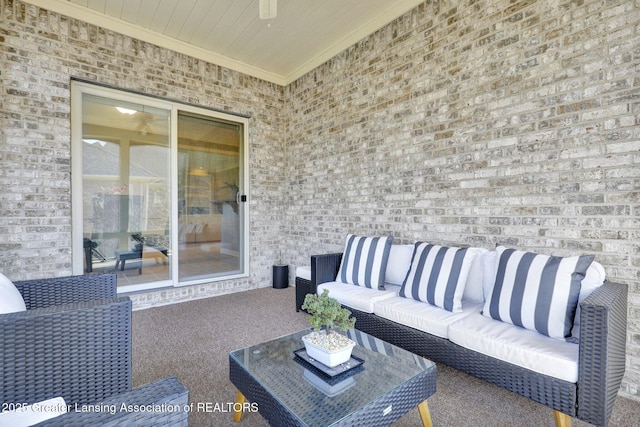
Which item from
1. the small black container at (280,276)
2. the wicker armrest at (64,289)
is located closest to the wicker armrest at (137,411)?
the wicker armrest at (64,289)

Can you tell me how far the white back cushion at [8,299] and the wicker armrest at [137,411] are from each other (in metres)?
0.86

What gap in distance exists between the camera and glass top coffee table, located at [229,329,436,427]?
4.24 ft

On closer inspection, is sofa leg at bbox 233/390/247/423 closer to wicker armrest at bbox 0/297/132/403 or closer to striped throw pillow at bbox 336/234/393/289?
wicker armrest at bbox 0/297/132/403

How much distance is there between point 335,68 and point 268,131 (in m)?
1.43

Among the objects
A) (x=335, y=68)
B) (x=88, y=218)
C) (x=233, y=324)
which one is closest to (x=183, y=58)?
(x=335, y=68)

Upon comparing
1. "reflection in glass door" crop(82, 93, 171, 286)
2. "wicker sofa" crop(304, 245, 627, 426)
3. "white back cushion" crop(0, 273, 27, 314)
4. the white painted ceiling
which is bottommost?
"wicker sofa" crop(304, 245, 627, 426)

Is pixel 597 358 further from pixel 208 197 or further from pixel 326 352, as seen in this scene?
Answer: pixel 208 197

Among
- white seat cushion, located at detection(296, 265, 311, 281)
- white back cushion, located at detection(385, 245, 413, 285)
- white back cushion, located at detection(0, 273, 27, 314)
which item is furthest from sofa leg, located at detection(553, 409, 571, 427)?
white back cushion, located at detection(0, 273, 27, 314)

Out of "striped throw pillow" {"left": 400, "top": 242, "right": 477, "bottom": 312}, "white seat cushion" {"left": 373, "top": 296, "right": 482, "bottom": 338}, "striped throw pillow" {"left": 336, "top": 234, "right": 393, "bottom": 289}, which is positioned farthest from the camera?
"striped throw pillow" {"left": 336, "top": 234, "right": 393, "bottom": 289}

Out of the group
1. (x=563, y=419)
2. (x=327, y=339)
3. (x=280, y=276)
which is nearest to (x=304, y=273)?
(x=280, y=276)

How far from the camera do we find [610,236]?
6.86 feet

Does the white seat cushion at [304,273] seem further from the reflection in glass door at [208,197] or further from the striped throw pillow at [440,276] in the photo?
the reflection in glass door at [208,197]

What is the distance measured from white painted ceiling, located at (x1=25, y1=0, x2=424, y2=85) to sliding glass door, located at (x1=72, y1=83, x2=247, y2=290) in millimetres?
775

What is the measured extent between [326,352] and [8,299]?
1529 mm
